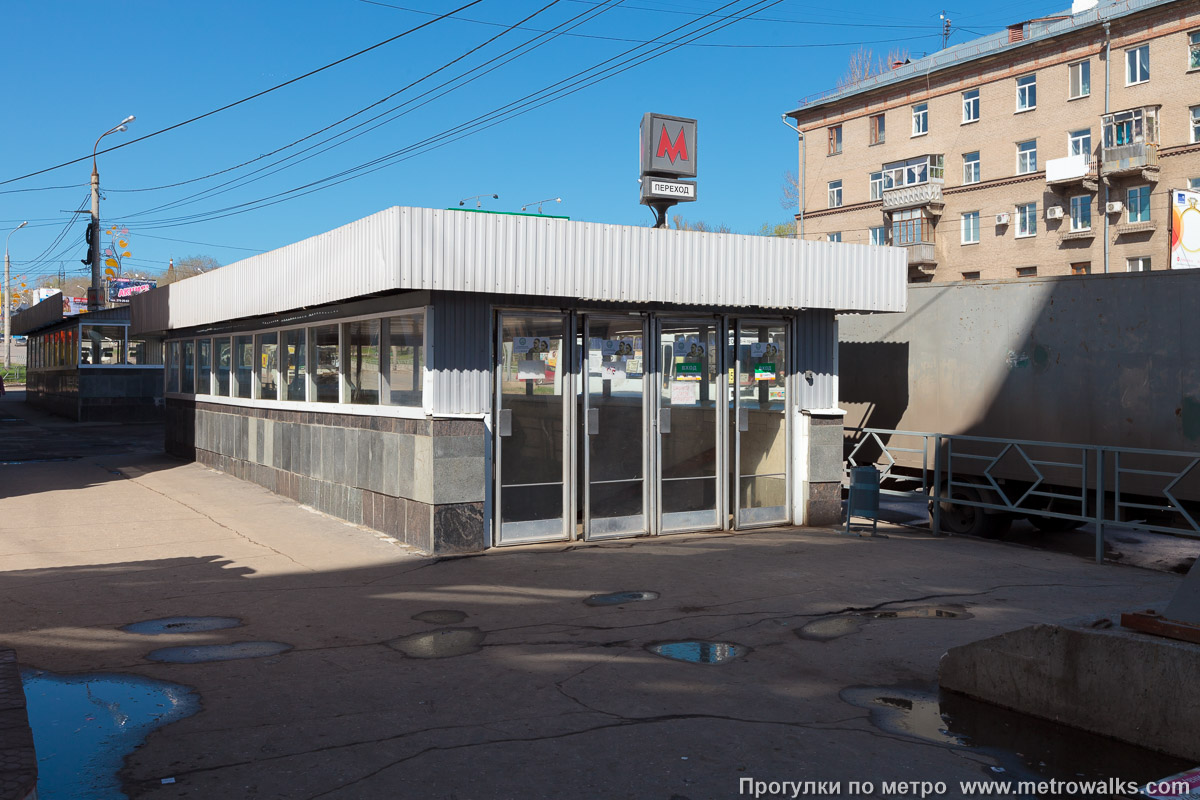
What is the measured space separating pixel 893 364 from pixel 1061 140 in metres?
35.3

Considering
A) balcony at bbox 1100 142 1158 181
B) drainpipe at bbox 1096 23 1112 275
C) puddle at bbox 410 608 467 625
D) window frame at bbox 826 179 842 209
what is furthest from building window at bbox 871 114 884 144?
puddle at bbox 410 608 467 625

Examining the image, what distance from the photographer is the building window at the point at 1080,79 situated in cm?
4247

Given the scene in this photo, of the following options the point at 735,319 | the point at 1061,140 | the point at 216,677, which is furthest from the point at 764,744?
the point at 1061,140

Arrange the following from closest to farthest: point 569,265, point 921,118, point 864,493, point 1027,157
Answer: point 569,265 → point 864,493 → point 1027,157 → point 921,118

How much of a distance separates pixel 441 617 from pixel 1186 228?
2464 cm

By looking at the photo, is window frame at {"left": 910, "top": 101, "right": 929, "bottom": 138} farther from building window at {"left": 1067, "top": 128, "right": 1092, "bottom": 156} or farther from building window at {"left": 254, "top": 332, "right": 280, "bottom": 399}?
building window at {"left": 254, "top": 332, "right": 280, "bottom": 399}

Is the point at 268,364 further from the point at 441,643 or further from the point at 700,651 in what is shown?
the point at 700,651

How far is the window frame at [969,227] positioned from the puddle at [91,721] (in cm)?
4765

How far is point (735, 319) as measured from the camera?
36.5 feet

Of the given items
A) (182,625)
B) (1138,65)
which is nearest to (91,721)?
(182,625)

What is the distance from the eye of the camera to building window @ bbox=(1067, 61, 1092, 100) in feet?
139

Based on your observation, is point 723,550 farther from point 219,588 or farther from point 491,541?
point 219,588

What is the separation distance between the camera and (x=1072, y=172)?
42.2m

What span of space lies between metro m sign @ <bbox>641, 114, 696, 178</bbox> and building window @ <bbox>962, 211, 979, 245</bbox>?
40.2 m
